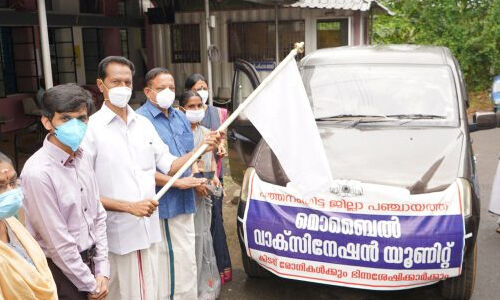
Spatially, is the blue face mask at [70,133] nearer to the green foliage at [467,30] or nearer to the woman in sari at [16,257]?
the woman in sari at [16,257]

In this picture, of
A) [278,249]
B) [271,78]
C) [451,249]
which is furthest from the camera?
[278,249]

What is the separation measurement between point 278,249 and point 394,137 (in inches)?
50.3

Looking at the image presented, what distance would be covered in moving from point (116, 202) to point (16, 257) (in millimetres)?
909

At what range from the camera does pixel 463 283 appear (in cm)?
368

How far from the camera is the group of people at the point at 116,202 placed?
2086mm

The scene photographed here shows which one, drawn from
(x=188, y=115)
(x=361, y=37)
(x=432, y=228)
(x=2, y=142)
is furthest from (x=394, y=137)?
(x=361, y=37)

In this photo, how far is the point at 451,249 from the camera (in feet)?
10.7

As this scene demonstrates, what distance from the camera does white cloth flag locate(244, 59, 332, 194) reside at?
10.1ft

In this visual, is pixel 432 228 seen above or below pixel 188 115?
below

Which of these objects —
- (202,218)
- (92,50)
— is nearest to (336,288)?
(202,218)

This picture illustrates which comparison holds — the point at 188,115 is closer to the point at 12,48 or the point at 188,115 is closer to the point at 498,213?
the point at 498,213

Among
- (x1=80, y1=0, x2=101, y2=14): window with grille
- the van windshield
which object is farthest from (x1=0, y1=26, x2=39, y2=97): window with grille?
the van windshield

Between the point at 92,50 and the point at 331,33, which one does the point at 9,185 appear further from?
the point at 331,33

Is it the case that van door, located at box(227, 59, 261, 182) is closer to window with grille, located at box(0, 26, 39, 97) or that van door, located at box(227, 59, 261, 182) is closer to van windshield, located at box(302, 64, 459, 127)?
van windshield, located at box(302, 64, 459, 127)
